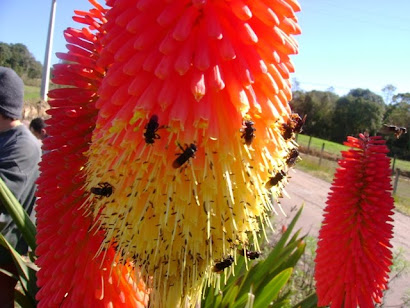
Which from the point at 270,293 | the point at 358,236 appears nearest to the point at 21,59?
the point at 358,236

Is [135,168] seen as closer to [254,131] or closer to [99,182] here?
[99,182]

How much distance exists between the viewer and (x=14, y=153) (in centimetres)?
336

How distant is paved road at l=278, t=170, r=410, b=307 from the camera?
666 centimetres

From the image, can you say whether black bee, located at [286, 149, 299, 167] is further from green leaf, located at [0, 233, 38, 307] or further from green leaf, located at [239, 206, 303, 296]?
green leaf, located at [0, 233, 38, 307]

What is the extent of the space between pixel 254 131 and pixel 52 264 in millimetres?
862

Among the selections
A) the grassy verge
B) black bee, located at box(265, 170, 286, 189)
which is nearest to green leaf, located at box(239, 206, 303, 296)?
black bee, located at box(265, 170, 286, 189)

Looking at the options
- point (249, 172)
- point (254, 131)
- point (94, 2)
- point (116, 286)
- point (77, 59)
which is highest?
point (94, 2)

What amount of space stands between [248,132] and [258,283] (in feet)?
6.28

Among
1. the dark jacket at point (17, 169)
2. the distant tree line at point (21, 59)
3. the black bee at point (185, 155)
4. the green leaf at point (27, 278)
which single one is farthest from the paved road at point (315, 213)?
the distant tree line at point (21, 59)

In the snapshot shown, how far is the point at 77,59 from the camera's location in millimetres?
1337

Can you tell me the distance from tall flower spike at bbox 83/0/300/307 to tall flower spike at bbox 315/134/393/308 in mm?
1656

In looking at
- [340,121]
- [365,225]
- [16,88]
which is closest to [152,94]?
[365,225]

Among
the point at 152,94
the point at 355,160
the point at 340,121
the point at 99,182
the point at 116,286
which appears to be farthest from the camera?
the point at 340,121

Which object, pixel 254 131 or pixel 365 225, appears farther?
pixel 365 225
